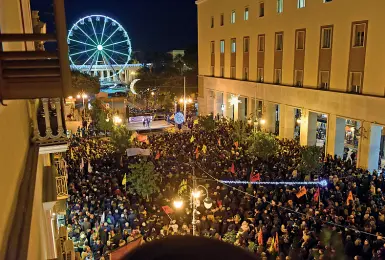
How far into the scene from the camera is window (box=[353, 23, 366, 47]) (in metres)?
21.8

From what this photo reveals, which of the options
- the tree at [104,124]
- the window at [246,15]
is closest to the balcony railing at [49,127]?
the tree at [104,124]

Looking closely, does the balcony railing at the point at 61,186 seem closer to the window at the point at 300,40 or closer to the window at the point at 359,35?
the window at the point at 359,35

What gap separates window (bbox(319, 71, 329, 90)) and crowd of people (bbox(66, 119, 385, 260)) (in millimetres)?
6194

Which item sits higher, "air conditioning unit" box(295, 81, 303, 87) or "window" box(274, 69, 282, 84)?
"window" box(274, 69, 282, 84)

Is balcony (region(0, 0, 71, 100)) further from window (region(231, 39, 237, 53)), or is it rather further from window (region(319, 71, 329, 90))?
window (region(231, 39, 237, 53))

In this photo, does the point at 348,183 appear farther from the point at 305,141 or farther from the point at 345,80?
the point at 305,141

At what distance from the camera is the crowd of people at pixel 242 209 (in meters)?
11.6

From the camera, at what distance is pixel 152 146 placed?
2436 centimetres

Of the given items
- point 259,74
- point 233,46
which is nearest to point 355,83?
point 259,74

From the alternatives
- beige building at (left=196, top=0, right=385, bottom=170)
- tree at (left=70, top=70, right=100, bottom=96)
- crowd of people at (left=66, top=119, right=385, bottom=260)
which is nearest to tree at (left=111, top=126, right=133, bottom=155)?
crowd of people at (left=66, top=119, right=385, bottom=260)

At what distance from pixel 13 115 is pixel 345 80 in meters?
21.9

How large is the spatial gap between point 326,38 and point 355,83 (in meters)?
4.00

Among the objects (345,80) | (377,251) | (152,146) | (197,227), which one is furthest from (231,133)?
(377,251)

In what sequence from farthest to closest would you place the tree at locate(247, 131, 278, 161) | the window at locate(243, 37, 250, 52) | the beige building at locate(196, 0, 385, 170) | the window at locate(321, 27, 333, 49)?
the window at locate(243, 37, 250, 52) < the window at locate(321, 27, 333, 49) < the beige building at locate(196, 0, 385, 170) < the tree at locate(247, 131, 278, 161)
